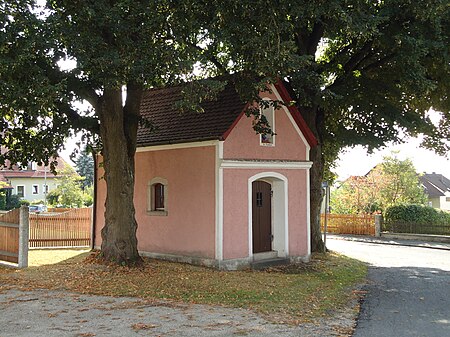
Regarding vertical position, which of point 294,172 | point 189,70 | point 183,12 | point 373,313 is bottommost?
point 373,313

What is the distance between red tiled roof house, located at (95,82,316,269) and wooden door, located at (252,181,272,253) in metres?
0.03

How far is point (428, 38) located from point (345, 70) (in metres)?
4.95

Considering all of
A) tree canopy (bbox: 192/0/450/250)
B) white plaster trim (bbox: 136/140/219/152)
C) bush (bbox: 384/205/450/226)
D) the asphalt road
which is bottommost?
the asphalt road

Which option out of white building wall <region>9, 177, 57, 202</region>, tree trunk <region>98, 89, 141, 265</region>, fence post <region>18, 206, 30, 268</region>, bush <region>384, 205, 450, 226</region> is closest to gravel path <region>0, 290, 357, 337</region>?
tree trunk <region>98, 89, 141, 265</region>

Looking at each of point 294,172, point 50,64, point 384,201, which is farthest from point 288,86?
point 384,201

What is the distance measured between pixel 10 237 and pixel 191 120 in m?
6.68

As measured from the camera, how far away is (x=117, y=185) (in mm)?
14234

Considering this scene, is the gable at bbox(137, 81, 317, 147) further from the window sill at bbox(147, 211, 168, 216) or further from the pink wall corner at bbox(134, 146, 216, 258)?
the window sill at bbox(147, 211, 168, 216)

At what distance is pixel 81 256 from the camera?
687 inches

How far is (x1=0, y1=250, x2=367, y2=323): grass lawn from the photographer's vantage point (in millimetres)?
10375

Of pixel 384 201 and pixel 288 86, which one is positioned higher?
pixel 288 86

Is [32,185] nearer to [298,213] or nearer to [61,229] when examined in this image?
[61,229]

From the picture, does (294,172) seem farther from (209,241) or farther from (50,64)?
(50,64)

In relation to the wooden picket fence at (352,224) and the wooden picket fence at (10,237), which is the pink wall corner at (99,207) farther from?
the wooden picket fence at (352,224)
